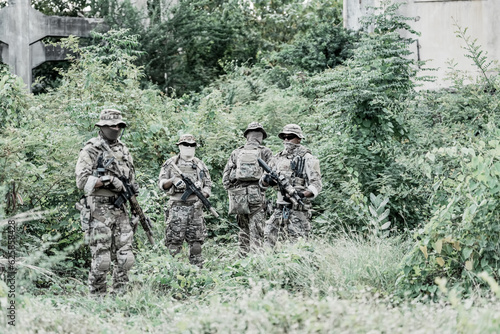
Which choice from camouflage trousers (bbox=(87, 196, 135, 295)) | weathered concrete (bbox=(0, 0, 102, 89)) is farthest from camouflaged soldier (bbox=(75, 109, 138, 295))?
weathered concrete (bbox=(0, 0, 102, 89))

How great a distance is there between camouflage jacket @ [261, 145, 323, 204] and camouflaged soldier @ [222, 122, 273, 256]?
0.47m

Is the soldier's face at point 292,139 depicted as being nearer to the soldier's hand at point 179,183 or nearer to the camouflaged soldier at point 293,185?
the camouflaged soldier at point 293,185

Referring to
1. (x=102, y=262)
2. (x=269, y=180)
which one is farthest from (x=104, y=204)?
(x=269, y=180)

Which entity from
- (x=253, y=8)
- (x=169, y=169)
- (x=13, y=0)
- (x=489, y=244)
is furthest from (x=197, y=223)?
(x=253, y=8)

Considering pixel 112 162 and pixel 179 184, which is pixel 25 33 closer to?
pixel 179 184

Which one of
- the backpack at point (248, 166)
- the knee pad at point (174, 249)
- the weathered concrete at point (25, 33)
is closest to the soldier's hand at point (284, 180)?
the backpack at point (248, 166)

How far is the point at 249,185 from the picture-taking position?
301 inches

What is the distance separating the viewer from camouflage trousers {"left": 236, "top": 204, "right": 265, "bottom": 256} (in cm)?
765

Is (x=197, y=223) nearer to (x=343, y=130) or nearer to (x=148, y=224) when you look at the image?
(x=148, y=224)

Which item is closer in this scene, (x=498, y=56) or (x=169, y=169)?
(x=169, y=169)

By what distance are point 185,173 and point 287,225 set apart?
1432mm

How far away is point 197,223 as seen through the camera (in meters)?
7.29

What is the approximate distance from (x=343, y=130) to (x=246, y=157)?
1.99 metres

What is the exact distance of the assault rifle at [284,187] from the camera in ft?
22.5
